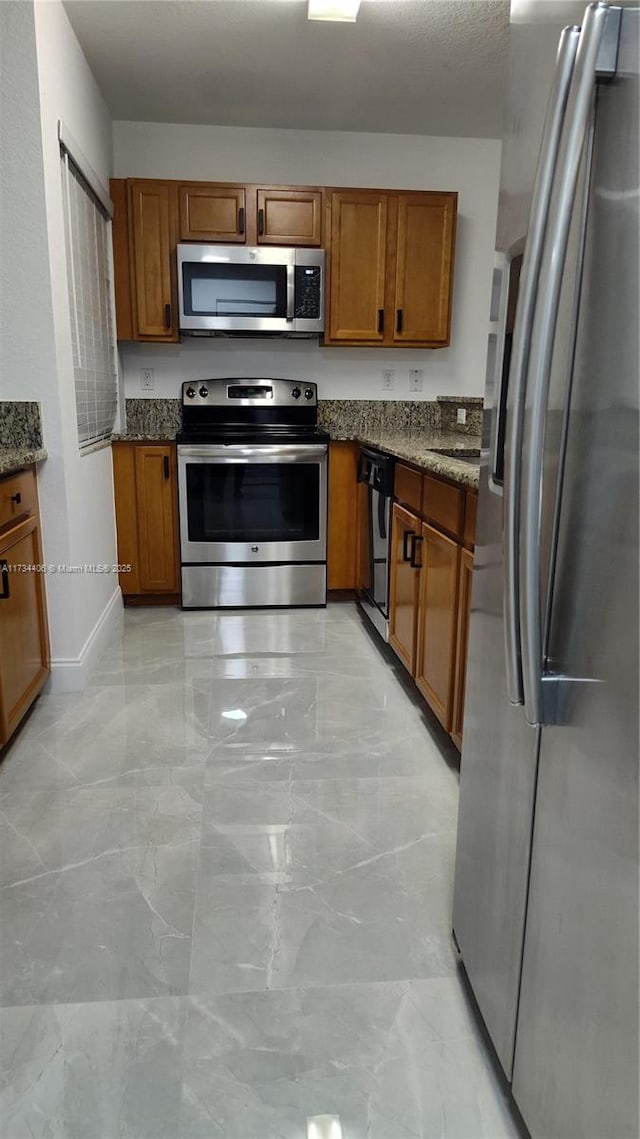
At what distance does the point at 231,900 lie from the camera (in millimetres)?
1647

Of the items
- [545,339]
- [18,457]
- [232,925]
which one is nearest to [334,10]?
[18,457]

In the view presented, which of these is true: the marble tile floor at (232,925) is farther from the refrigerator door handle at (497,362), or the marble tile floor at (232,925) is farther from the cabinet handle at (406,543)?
the refrigerator door handle at (497,362)

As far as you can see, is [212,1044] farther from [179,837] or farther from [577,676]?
[577,676]

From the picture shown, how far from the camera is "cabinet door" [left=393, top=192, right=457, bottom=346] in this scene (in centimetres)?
382

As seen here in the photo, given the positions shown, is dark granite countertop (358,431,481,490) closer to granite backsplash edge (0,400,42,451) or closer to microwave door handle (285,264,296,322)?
microwave door handle (285,264,296,322)

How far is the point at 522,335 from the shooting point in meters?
0.88

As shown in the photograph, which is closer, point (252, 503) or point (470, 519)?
point (470, 519)

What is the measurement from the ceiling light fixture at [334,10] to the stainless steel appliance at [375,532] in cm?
155

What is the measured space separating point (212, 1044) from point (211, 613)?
105 inches

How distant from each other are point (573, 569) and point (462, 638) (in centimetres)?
120

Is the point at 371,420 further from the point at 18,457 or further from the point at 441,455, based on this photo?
the point at 18,457

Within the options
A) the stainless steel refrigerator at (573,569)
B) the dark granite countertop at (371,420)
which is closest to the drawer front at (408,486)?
the dark granite countertop at (371,420)

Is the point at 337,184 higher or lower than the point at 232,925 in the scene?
higher

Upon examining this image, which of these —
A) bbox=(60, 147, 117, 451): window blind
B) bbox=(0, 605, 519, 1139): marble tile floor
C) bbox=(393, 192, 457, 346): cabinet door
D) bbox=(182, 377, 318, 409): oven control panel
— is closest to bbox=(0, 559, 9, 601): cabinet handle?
bbox=(0, 605, 519, 1139): marble tile floor
